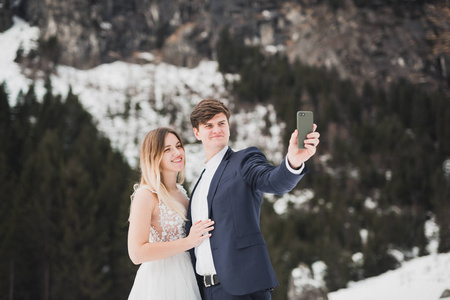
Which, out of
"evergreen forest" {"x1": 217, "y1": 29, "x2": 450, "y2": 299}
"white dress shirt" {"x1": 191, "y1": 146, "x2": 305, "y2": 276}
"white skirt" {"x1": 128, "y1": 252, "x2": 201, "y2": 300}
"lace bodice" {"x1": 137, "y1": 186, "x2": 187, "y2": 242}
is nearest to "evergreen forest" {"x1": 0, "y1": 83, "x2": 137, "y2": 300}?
"evergreen forest" {"x1": 217, "y1": 29, "x2": 450, "y2": 299}

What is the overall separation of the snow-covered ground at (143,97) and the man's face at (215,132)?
143ft

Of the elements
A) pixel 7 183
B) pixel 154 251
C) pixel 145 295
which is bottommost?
pixel 145 295

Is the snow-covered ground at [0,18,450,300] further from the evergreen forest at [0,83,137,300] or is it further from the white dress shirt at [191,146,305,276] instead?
the white dress shirt at [191,146,305,276]

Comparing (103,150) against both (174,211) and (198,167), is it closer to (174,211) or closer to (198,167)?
(198,167)

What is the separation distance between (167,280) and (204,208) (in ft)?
2.50

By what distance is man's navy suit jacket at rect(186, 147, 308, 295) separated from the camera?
2.86m

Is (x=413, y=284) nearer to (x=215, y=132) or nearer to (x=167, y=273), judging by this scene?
(x=167, y=273)

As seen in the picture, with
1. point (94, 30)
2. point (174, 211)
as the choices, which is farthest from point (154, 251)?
point (94, 30)

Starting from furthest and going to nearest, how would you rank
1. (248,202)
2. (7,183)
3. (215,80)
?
(215,80)
(7,183)
(248,202)

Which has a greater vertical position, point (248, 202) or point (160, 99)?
point (160, 99)

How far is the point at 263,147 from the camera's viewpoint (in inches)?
2589

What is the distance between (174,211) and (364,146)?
216ft

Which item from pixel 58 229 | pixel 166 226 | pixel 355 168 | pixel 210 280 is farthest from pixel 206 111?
pixel 355 168

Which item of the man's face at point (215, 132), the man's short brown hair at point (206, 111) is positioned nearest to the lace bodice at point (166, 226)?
the man's face at point (215, 132)
